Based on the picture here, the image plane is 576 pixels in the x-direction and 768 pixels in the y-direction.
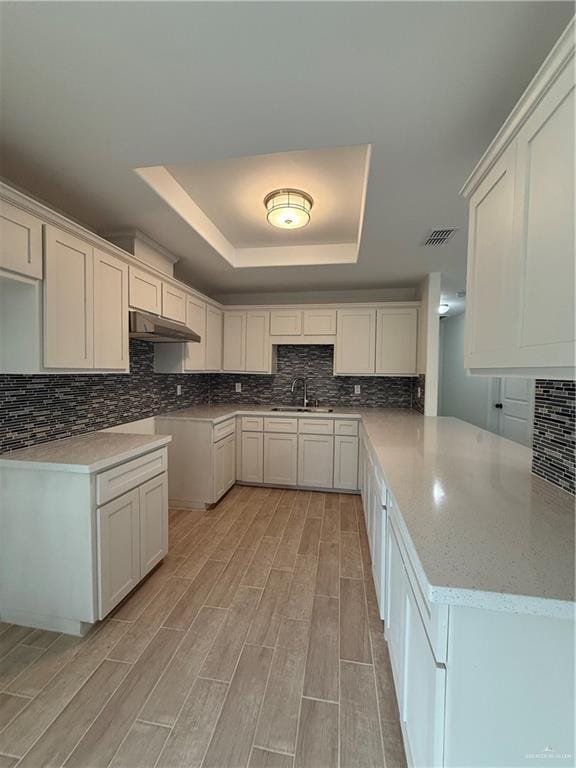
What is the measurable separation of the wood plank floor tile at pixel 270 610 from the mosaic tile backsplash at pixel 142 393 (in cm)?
167

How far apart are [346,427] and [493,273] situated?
2.50 metres

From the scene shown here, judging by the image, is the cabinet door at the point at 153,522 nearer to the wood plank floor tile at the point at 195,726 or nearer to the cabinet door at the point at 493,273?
the wood plank floor tile at the point at 195,726

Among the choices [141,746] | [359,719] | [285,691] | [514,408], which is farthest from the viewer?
[514,408]

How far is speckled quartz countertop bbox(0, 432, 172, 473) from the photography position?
1.62m

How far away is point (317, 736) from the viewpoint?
Answer: 121 centimetres

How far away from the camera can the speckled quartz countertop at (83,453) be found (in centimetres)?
162

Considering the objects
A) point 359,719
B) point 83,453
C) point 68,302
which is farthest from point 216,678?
point 68,302

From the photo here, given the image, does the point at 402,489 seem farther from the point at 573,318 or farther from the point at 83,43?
the point at 83,43

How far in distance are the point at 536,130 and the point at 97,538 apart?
2.37 meters

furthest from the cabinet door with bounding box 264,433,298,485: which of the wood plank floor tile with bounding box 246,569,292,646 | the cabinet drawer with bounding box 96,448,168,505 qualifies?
the cabinet drawer with bounding box 96,448,168,505

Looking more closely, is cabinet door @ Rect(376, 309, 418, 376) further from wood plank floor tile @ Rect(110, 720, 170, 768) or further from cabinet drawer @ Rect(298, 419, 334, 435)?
wood plank floor tile @ Rect(110, 720, 170, 768)

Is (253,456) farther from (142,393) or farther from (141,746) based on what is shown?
(141,746)

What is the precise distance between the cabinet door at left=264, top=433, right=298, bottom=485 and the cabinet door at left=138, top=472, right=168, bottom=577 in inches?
61.3

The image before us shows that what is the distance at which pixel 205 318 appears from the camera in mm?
3611
